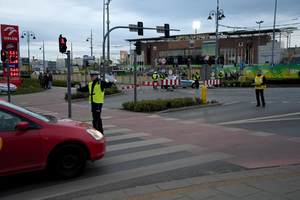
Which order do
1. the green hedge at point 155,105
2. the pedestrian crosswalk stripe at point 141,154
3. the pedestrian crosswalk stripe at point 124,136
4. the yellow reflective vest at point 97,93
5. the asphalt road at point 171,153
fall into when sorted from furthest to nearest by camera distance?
the green hedge at point 155,105 < the pedestrian crosswalk stripe at point 124,136 < the yellow reflective vest at point 97,93 < the pedestrian crosswalk stripe at point 141,154 < the asphalt road at point 171,153

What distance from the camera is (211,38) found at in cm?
9256

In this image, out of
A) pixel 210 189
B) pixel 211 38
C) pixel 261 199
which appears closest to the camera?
pixel 261 199

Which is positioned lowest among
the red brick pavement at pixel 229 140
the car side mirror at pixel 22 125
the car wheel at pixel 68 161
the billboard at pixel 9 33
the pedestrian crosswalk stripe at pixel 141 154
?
the pedestrian crosswalk stripe at pixel 141 154

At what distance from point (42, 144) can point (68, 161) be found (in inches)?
22.7

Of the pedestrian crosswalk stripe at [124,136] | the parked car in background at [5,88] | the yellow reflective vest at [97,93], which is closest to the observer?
the yellow reflective vest at [97,93]

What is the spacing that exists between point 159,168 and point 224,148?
2.14m

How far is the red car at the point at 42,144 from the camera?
14.5 ft

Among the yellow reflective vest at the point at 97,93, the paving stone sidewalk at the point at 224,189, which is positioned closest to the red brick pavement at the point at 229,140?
the paving stone sidewalk at the point at 224,189

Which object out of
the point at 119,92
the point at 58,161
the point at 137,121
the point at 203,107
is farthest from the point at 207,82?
the point at 58,161

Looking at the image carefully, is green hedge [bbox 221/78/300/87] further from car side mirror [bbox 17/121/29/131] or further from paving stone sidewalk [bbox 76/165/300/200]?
car side mirror [bbox 17/121/29/131]

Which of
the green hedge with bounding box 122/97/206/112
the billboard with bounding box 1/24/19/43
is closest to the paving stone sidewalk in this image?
the green hedge with bounding box 122/97/206/112

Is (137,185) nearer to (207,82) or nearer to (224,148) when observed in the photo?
(224,148)

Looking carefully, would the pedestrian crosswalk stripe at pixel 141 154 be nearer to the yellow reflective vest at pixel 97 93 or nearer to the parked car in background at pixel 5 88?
the yellow reflective vest at pixel 97 93

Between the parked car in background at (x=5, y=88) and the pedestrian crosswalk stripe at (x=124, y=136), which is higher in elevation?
the parked car in background at (x=5, y=88)
